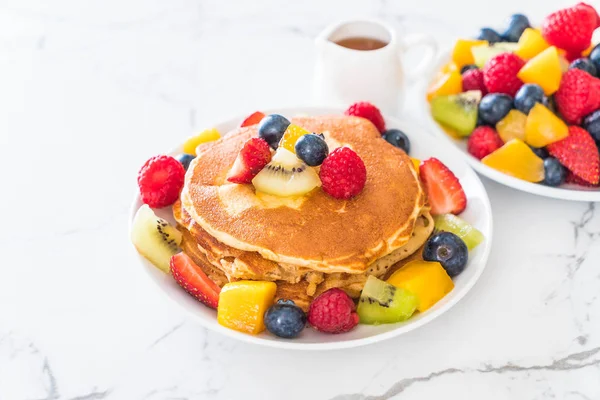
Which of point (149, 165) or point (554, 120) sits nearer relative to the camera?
point (149, 165)

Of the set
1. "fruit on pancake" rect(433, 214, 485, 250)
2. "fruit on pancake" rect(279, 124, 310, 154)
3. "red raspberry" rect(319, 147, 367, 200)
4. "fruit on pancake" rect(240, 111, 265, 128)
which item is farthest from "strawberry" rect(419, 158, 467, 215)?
"fruit on pancake" rect(240, 111, 265, 128)

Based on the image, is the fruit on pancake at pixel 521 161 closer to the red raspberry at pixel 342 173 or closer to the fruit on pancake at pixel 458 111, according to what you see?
the fruit on pancake at pixel 458 111

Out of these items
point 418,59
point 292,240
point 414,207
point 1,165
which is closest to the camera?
point 292,240

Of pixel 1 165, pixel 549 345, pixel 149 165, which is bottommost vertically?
pixel 549 345

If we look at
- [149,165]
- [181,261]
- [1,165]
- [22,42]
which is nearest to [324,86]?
[149,165]

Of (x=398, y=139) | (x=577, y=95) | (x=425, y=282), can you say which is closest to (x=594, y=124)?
(x=577, y=95)

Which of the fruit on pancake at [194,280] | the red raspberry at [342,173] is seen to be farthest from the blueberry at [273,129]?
the fruit on pancake at [194,280]

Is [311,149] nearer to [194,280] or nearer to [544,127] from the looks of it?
[194,280]

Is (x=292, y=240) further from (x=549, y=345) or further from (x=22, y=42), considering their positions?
(x=22, y=42)
